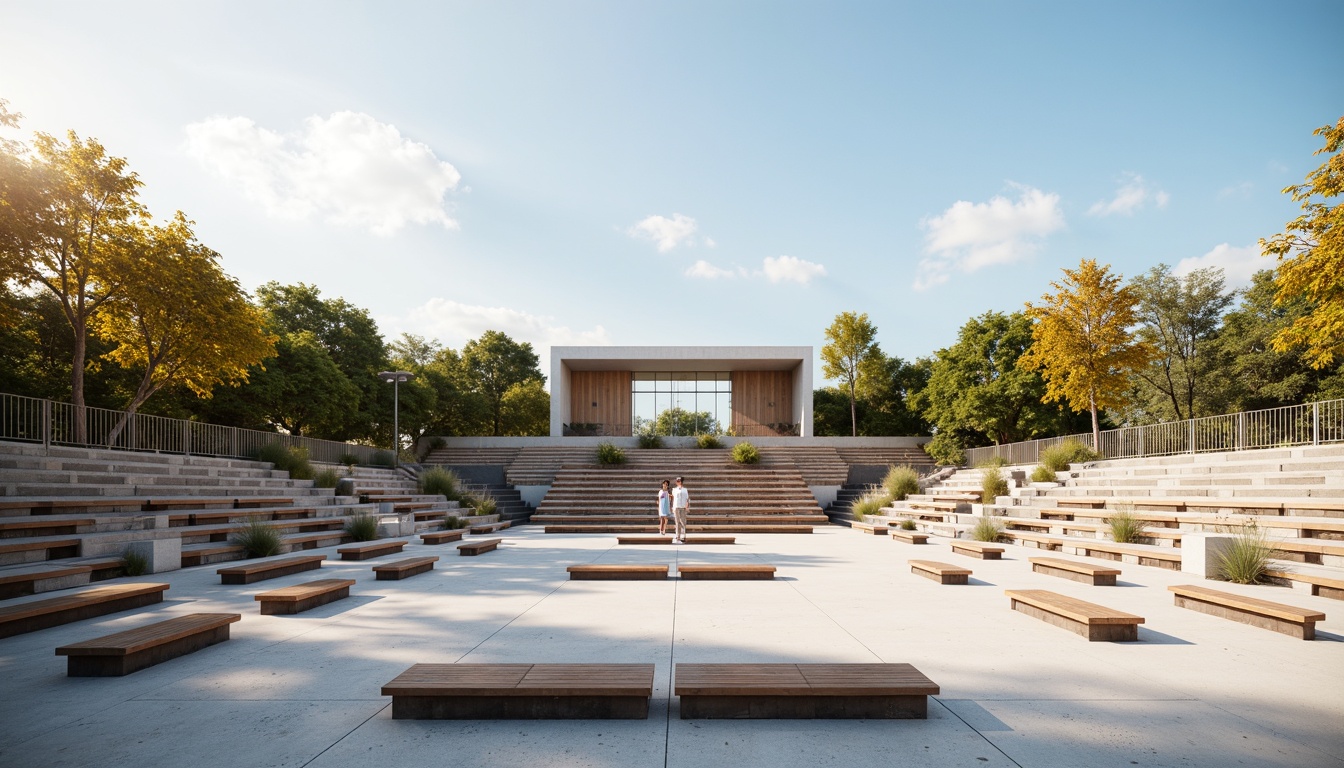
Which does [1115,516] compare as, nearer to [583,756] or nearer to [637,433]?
[583,756]

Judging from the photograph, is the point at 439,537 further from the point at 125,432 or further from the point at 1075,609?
the point at 1075,609

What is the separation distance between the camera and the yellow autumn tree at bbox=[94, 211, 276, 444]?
17230mm

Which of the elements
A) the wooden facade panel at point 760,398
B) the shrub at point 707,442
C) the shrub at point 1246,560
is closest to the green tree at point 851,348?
the wooden facade panel at point 760,398

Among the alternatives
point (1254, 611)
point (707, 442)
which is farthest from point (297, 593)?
point (707, 442)

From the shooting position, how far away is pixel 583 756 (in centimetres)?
317

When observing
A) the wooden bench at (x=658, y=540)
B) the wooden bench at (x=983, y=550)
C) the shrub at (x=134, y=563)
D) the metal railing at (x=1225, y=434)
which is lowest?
the wooden bench at (x=658, y=540)

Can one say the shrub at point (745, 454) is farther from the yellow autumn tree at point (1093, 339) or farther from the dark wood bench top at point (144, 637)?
the dark wood bench top at point (144, 637)

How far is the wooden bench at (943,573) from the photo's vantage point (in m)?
8.45

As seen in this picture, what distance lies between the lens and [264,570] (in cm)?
870

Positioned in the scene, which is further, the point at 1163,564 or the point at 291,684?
the point at 1163,564

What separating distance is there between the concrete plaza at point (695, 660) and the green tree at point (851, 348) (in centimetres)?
3353

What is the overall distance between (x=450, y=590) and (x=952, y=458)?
26.8m

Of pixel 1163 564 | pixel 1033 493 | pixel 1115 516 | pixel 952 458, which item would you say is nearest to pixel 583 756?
pixel 1163 564

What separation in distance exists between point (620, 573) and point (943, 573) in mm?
4423
